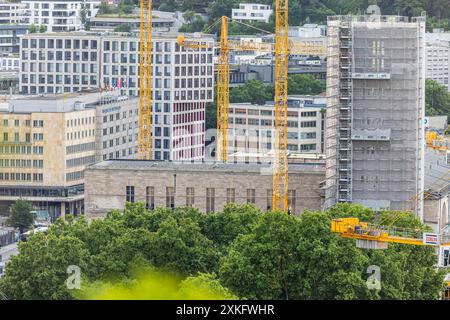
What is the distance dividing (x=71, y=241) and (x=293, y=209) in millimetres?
25626

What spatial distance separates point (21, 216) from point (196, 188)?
80.8 feet

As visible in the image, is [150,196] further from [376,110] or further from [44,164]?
Result: [44,164]

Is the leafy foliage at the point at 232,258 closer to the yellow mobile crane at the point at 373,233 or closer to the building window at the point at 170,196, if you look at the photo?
the yellow mobile crane at the point at 373,233

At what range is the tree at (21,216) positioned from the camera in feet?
369

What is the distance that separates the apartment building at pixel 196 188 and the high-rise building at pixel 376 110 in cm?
263

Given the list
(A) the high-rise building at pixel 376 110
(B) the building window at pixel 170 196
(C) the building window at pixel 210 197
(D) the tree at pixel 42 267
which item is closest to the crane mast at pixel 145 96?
(B) the building window at pixel 170 196

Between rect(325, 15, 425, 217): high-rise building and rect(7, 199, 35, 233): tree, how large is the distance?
1145 inches

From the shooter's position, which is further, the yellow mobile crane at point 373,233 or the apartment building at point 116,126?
the apartment building at point 116,126

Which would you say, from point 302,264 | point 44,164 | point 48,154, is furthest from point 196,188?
point 44,164

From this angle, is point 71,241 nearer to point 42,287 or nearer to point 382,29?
point 42,287

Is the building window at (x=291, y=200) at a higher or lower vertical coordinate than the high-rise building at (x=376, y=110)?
lower

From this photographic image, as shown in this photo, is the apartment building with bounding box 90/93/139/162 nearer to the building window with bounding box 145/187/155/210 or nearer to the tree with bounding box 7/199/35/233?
the tree with bounding box 7/199/35/233

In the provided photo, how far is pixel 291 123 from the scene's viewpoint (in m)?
154
